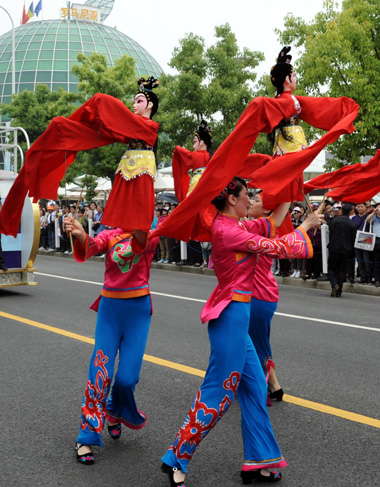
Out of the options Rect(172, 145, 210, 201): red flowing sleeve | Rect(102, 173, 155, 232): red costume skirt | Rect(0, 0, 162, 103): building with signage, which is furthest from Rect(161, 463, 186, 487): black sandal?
Rect(0, 0, 162, 103): building with signage

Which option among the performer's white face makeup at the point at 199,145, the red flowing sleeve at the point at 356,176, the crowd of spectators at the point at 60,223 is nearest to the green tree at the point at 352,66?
the crowd of spectators at the point at 60,223

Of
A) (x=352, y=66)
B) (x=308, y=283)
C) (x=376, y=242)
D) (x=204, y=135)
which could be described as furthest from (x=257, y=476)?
(x=352, y=66)

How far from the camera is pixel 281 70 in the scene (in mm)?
5051

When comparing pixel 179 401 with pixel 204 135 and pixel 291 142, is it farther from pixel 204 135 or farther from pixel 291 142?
pixel 204 135

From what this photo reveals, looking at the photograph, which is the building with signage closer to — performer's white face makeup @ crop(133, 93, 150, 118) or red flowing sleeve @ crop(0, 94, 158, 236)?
red flowing sleeve @ crop(0, 94, 158, 236)

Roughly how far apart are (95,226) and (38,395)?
14523mm

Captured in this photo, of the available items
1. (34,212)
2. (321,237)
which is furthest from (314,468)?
(321,237)

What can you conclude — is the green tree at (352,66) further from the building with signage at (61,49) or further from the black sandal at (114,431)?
the building with signage at (61,49)

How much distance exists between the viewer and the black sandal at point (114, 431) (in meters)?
4.56

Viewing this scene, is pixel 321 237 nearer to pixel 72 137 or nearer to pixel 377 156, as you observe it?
pixel 377 156

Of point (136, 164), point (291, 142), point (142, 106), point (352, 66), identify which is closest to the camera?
A: point (136, 164)

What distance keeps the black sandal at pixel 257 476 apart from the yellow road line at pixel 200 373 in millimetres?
1268

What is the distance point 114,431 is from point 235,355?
4.37ft

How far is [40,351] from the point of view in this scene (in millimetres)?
7188
